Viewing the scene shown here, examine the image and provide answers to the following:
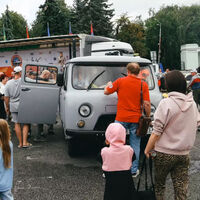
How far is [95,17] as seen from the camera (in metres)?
53.2

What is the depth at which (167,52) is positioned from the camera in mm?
55594

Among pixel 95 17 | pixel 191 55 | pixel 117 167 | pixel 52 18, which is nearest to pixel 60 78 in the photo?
pixel 117 167

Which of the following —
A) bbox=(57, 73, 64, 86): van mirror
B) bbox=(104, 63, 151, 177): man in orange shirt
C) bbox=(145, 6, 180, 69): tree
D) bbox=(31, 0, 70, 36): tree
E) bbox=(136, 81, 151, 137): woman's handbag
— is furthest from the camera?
bbox=(145, 6, 180, 69): tree

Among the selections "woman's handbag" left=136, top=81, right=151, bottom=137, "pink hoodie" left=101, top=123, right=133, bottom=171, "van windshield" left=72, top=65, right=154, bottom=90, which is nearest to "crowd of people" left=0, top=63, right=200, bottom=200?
"pink hoodie" left=101, top=123, right=133, bottom=171

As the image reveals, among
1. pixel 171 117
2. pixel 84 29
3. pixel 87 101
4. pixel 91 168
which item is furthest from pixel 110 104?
pixel 84 29

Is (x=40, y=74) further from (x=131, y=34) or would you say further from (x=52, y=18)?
(x=52, y=18)

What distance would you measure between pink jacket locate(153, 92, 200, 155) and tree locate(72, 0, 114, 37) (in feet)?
160

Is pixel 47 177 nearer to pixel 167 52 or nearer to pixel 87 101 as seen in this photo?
pixel 87 101

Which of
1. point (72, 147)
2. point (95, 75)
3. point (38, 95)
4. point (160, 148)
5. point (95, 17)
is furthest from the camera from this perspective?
point (95, 17)

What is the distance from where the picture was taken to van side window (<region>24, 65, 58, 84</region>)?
791 cm

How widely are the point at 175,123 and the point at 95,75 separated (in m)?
3.37

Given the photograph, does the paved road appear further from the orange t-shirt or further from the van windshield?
the van windshield

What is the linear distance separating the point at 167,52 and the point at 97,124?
5121 centimetres

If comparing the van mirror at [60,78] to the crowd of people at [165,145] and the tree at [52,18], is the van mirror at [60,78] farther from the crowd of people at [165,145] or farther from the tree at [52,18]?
the tree at [52,18]
